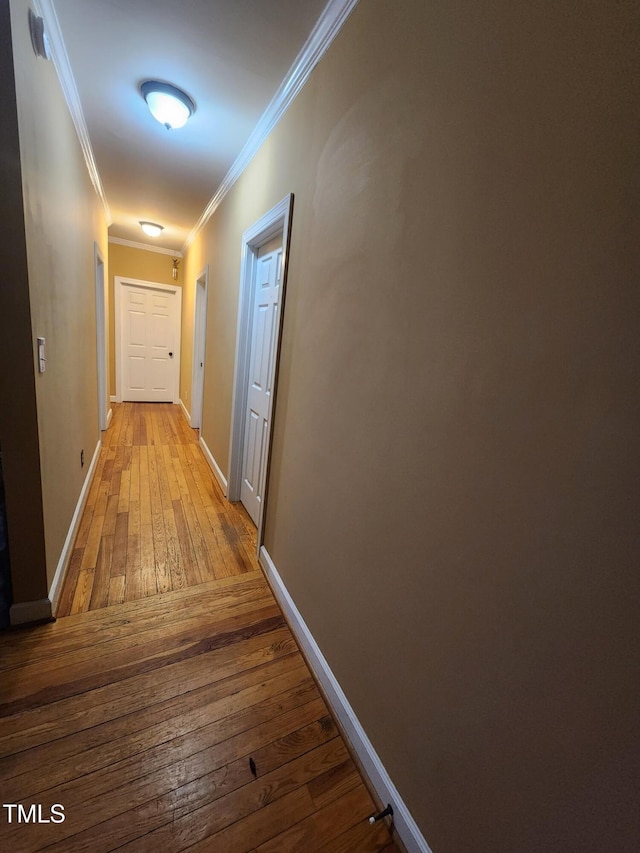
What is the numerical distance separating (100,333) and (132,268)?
2.36m

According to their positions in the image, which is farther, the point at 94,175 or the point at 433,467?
the point at 94,175

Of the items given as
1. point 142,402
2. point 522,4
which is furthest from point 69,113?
point 142,402

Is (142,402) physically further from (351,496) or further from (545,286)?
(545,286)

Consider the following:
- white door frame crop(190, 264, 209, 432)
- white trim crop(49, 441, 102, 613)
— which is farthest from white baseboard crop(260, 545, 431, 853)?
white door frame crop(190, 264, 209, 432)

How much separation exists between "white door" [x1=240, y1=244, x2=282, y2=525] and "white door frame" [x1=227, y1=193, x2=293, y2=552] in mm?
41

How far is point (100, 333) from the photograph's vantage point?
3670mm

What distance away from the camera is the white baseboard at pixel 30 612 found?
5.04 feet

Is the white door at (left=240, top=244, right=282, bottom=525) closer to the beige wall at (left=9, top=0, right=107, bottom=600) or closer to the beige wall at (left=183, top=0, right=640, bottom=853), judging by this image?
the beige wall at (left=183, top=0, right=640, bottom=853)

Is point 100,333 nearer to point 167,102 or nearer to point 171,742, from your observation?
point 167,102

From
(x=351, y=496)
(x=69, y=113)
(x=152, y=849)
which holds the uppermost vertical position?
(x=69, y=113)

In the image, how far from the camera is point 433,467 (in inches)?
35.6

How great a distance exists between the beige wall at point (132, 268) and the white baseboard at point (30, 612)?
4.68m

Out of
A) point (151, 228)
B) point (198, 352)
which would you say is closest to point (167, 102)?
point (151, 228)

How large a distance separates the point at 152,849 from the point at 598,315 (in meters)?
1.68
